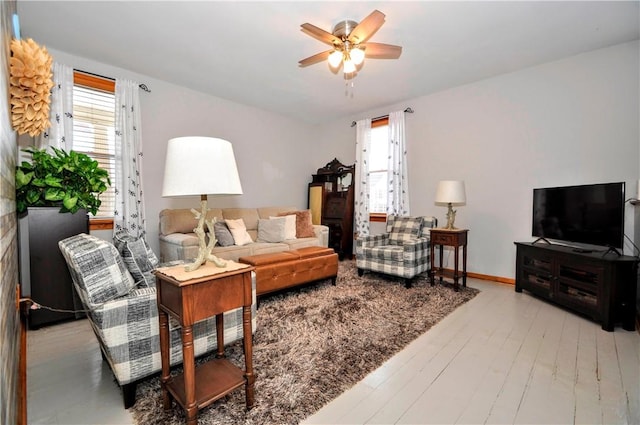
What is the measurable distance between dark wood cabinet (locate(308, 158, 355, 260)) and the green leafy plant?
3528mm

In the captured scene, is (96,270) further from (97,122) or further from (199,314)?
(97,122)

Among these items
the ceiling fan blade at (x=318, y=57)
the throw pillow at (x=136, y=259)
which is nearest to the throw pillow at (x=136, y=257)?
the throw pillow at (x=136, y=259)


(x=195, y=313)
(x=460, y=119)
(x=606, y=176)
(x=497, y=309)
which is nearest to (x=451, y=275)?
(x=497, y=309)

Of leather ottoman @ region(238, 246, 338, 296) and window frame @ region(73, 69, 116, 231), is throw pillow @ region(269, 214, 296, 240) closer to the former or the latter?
leather ottoman @ region(238, 246, 338, 296)

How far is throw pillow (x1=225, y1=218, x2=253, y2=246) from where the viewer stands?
367 centimetres

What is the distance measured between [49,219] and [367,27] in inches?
121

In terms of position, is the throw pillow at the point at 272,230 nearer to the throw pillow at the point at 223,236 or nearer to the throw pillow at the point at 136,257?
the throw pillow at the point at 223,236

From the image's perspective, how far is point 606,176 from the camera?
2949mm

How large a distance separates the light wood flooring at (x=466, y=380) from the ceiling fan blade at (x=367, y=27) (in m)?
2.41

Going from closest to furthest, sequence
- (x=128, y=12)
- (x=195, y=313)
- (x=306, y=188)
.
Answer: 1. (x=195, y=313)
2. (x=128, y=12)
3. (x=306, y=188)

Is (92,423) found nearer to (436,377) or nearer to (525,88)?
(436,377)

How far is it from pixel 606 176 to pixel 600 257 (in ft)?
3.64

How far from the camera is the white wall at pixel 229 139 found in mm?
3707

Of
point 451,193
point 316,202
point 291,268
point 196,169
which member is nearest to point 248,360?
point 196,169
